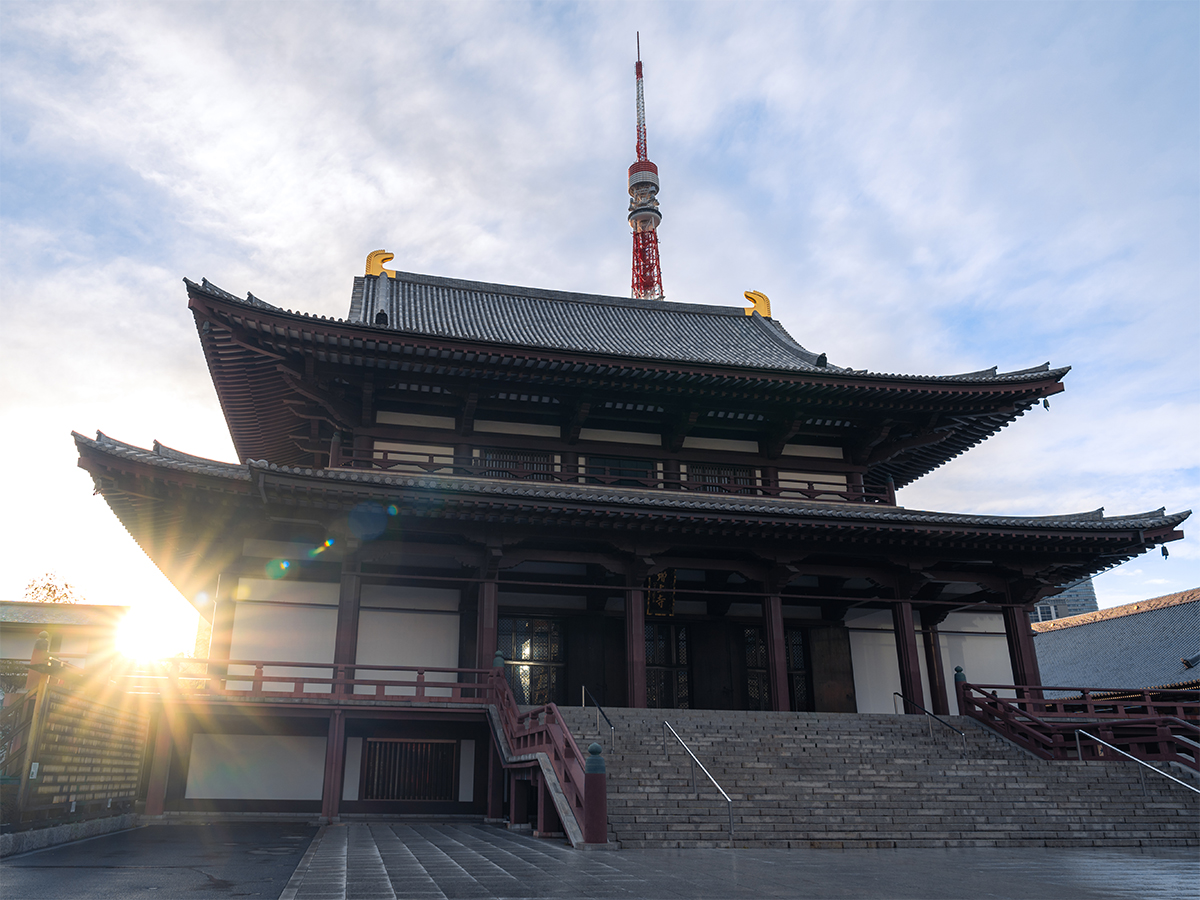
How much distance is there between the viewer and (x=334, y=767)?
16.0 meters

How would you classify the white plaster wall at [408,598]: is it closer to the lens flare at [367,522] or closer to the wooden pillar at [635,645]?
the lens flare at [367,522]

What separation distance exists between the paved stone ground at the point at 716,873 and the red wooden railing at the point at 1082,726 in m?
5.01

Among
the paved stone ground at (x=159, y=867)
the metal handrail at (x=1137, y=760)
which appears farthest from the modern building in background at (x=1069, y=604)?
the paved stone ground at (x=159, y=867)

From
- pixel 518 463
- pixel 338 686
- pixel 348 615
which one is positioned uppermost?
pixel 518 463

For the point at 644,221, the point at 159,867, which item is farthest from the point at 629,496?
the point at 644,221

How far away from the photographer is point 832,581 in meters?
22.0

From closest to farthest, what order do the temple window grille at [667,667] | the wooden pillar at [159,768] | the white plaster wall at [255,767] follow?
the wooden pillar at [159,768] < the white plaster wall at [255,767] < the temple window grille at [667,667]

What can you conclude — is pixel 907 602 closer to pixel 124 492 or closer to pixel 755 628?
pixel 755 628

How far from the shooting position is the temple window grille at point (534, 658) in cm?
1988

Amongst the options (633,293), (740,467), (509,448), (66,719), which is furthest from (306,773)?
(633,293)

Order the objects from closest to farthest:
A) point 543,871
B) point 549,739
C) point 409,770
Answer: point 543,871
point 549,739
point 409,770

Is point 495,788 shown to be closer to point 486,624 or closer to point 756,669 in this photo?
point 486,624

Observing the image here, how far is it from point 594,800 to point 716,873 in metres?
2.69

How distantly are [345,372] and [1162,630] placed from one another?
38180 mm
